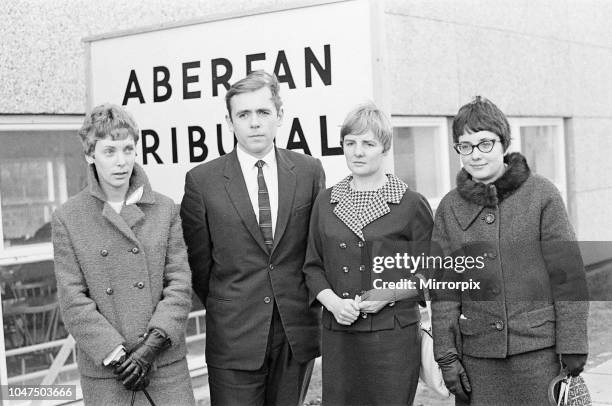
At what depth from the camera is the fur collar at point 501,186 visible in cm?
334

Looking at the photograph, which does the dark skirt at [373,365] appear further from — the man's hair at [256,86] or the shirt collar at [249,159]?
the man's hair at [256,86]

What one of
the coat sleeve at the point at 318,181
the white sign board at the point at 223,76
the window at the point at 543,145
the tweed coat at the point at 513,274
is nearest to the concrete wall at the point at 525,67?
the window at the point at 543,145

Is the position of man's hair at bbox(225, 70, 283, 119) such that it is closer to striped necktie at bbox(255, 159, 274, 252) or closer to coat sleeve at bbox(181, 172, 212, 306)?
striped necktie at bbox(255, 159, 274, 252)

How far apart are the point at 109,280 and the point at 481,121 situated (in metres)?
1.66

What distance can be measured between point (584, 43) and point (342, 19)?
8.03 meters

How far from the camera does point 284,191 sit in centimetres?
382

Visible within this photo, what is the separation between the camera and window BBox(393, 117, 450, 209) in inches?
338

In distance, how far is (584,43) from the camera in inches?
443

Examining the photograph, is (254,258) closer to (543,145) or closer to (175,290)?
(175,290)

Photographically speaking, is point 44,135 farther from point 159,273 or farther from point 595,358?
point 595,358

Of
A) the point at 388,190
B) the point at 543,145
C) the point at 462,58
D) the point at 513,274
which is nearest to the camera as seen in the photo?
the point at 513,274

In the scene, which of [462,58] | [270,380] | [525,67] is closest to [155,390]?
[270,380]

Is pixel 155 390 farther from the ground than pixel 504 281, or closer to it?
closer to it

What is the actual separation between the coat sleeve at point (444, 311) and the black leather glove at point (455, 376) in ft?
0.08
